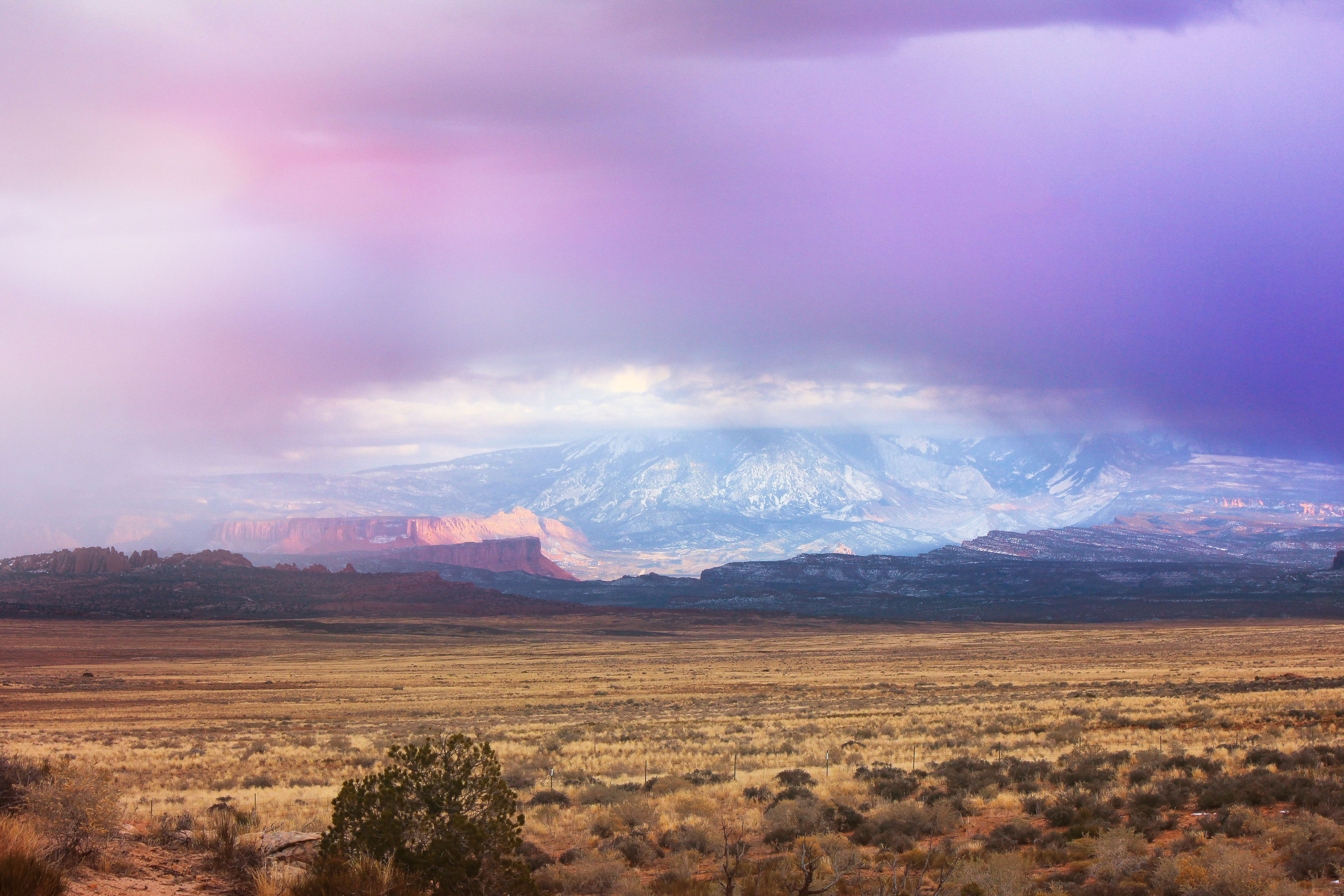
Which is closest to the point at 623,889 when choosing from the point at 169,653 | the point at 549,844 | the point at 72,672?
the point at 549,844

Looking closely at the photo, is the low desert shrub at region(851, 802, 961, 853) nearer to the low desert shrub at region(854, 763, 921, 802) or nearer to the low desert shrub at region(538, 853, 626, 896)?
the low desert shrub at region(854, 763, 921, 802)

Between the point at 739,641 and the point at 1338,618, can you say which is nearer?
the point at 739,641

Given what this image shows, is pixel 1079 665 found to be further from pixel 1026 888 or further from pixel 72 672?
pixel 72 672

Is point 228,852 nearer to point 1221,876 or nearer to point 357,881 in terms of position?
point 357,881

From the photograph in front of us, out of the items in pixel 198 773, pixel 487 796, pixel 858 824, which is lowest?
pixel 198 773

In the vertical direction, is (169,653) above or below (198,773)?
below

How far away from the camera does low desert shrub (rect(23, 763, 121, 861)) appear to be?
33.3 ft

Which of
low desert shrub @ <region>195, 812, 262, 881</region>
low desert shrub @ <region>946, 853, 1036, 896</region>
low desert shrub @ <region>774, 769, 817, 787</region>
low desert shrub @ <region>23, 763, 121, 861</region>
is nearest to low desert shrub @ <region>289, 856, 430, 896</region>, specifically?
low desert shrub @ <region>195, 812, 262, 881</region>

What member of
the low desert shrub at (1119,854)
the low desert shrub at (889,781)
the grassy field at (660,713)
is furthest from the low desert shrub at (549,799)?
the low desert shrub at (1119,854)

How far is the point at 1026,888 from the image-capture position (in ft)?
33.0

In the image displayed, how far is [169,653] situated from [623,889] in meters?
86.9

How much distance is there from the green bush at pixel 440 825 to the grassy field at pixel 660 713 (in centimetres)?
310

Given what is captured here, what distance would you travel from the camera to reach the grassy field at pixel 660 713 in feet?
59.8

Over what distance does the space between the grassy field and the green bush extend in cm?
310
